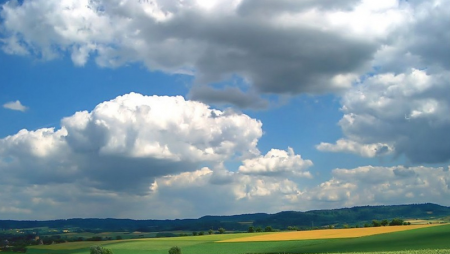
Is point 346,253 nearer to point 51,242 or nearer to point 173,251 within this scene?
point 173,251

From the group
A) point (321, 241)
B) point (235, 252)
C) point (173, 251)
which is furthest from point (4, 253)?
point (321, 241)

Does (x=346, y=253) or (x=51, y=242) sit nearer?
(x=346, y=253)

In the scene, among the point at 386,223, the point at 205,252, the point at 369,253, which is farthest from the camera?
the point at 386,223

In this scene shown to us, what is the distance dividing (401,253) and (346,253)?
9.24 m

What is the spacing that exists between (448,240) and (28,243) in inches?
5586

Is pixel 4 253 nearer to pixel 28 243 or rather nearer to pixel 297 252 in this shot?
pixel 28 243

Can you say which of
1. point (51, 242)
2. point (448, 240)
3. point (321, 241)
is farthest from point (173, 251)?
point (51, 242)

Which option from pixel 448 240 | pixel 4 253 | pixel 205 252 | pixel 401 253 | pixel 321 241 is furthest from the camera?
pixel 4 253

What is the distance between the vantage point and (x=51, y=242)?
16475cm

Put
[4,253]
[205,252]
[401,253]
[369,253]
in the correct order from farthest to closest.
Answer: [4,253] → [205,252] → [369,253] → [401,253]

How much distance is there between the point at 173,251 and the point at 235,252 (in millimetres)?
12155

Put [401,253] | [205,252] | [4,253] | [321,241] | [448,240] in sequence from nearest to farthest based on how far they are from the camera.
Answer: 1. [401,253]
2. [448,240]
3. [205,252]
4. [321,241]
5. [4,253]

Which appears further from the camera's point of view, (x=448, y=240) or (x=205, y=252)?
(x=205, y=252)

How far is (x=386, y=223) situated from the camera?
513ft
